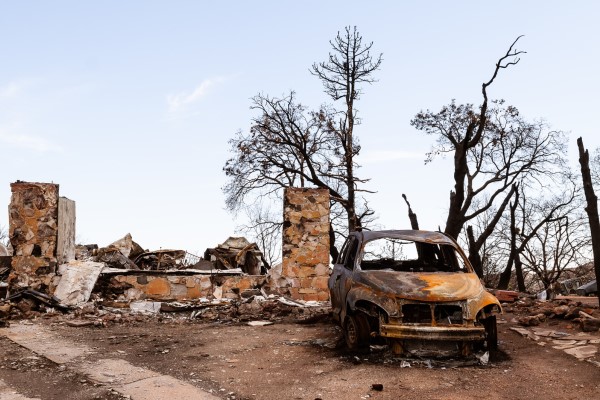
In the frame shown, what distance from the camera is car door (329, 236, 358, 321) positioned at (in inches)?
308

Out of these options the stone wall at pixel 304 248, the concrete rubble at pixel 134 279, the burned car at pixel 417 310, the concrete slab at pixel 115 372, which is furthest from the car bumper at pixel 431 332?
the stone wall at pixel 304 248

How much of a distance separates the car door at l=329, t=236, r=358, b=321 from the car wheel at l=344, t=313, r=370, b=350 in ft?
1.19

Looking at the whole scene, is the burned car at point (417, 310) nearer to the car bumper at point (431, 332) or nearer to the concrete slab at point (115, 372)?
the car bumper at point (431, 332)

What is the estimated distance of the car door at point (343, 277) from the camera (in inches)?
308

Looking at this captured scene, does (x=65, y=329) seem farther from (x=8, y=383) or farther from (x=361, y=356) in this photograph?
(x=361, y=356)

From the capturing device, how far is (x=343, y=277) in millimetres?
8164

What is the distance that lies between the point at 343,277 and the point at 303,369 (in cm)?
194

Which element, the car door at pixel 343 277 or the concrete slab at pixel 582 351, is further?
the car door at pixel 343 277

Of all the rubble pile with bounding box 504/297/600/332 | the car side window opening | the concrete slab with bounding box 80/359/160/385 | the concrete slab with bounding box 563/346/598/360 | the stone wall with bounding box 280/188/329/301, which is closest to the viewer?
the concrete slab with bounding box 80/359/160/385

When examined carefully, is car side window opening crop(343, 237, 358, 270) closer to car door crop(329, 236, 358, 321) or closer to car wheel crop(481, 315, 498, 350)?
car door crop(329, 236, 358, 321)

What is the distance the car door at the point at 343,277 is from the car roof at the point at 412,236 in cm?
25

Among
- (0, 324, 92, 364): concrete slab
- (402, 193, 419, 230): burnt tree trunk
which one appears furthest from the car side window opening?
(402, 193, 419, 230): burnt tree trunk

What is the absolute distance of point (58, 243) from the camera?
39.7 feet

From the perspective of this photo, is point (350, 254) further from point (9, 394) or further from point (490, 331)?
point (9, 394)
